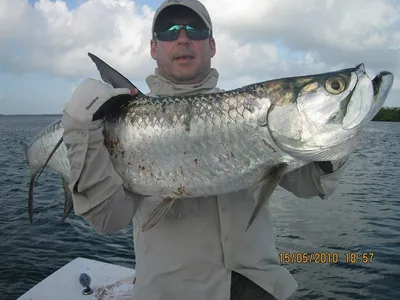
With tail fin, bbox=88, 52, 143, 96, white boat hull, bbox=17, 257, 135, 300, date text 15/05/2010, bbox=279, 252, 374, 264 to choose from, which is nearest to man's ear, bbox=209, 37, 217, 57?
tail fin, bbox=88, 52, 143, 96

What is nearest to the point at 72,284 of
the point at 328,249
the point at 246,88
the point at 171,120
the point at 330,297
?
the point at 171,120

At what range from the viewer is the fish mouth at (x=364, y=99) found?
96.4 inches

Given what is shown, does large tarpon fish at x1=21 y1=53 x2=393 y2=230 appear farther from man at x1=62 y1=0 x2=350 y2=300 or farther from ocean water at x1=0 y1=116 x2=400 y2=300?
ocean water at x1=0 y1=116 x2=400 y2=300

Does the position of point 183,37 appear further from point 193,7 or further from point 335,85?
point 335,85

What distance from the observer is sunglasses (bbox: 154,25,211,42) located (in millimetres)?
3320

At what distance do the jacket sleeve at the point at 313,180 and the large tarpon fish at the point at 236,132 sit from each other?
36cm

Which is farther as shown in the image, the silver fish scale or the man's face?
the man's face

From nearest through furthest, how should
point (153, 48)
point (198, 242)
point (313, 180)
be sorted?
point (198, 242), point (313, 180), point (153, 48)

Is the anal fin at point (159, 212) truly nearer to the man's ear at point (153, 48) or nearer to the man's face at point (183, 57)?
the man's face at point (183, 57)

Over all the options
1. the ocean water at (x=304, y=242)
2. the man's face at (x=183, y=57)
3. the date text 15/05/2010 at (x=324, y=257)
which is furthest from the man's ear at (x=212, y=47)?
the date text 15/05/2010 at (x=324, y=257)

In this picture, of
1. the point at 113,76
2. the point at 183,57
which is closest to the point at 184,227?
the point at 113,76

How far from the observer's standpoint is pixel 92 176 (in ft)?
8.80

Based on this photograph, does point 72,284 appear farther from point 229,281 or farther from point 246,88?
point 246,88

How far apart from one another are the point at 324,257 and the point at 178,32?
7772mm
